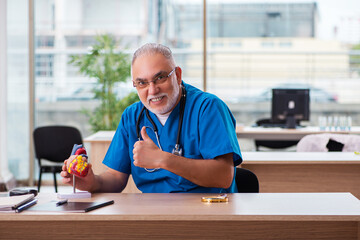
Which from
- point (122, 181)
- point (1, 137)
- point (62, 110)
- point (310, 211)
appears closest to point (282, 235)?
point (310, 211)

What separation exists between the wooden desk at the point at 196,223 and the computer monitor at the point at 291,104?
3.19 metres

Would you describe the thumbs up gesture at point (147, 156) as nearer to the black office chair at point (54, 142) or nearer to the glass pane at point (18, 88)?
the black office chair at point (54, 142)

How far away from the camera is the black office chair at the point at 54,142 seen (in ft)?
14.5

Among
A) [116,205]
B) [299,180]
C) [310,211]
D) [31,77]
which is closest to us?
[310,211]

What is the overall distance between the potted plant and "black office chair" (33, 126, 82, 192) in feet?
2.92

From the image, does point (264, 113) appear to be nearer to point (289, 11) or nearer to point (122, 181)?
point (289, 11)

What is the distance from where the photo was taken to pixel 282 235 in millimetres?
1800

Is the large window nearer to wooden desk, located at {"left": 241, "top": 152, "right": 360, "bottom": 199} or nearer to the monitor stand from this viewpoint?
the monitor stand

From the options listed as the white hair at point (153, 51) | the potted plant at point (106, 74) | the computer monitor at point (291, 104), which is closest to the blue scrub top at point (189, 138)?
the white hair at point (153, 51)

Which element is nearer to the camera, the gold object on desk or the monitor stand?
the gold object on desk

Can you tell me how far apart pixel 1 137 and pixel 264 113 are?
3033mm

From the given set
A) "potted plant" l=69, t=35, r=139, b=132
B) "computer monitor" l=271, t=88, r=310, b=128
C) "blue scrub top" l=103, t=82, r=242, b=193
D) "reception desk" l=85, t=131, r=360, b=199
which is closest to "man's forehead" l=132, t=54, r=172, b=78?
"blue scrub top" l=103, t=82, r=242, b=193

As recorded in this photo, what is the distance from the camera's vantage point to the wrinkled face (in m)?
1.93

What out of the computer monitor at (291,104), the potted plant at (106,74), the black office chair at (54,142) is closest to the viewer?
the black office chair at (54,142)
